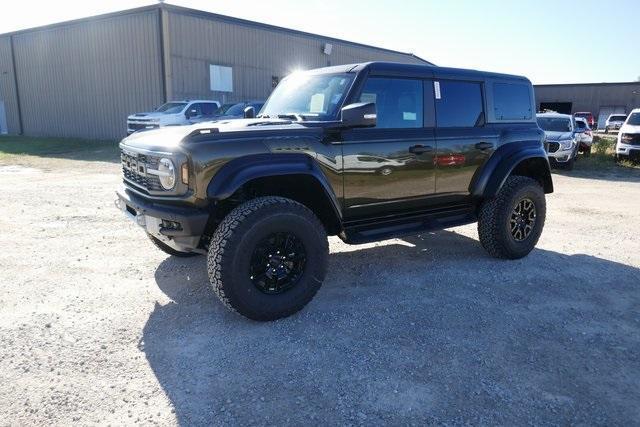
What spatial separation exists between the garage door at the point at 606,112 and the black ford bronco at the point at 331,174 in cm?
4923

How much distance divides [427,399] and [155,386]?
157 cm

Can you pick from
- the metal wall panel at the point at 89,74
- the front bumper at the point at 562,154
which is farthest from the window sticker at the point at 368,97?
the metal wall panel at the point at 89,74

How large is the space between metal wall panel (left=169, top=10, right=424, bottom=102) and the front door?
17563 millimetres

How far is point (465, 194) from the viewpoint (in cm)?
493

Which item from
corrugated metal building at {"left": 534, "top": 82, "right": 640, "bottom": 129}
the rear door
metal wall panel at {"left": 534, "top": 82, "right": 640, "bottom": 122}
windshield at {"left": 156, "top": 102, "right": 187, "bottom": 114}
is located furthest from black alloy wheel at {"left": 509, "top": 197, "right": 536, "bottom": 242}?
metal wall panel at {"left": 534, "top": 82, "right": 640, "bottom": 122}

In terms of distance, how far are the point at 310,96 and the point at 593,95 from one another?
51916 mm

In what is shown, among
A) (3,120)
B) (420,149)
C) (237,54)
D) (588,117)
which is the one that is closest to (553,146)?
(420,149)

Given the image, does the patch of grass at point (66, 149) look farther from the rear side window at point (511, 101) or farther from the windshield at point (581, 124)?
the windshield at point (581, 124)

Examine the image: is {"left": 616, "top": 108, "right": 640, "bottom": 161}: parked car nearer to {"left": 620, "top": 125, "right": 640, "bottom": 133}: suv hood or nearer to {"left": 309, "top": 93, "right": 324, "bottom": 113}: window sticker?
{"left": 620, "top": 125, "right": 640, "bottom": 133}: suv hood

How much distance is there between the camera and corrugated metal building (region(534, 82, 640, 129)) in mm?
45469

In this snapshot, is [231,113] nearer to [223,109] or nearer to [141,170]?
[223,109]

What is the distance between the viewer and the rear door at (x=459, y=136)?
4617 millimetres

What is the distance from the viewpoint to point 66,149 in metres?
18.5

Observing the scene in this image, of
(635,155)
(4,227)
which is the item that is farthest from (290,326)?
(635,155)
